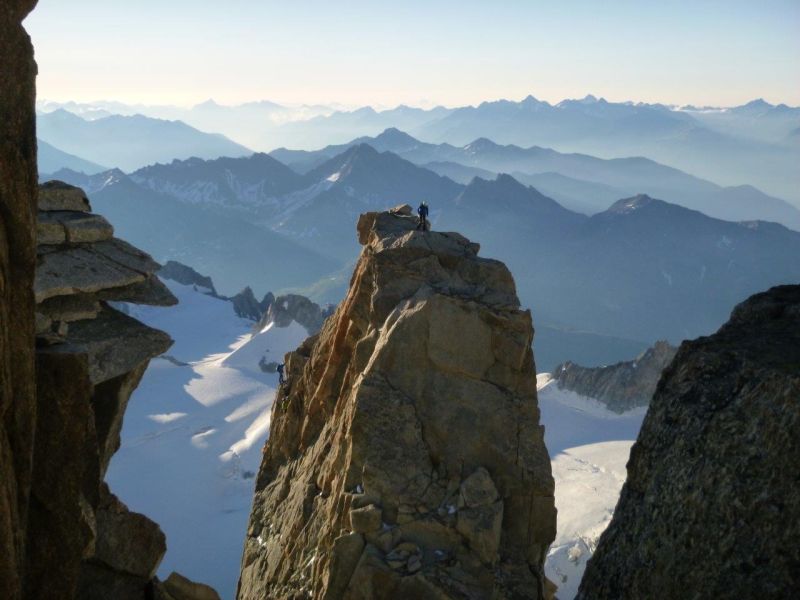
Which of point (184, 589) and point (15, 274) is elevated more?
point (15, 274)

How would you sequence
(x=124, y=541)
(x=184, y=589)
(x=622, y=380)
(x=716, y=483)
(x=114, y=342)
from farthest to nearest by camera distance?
(x=622, y=380), (x=184, y=589), (x=114, y=342), (x=124, y=541), (x=716, y=483)

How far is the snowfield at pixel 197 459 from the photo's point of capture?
96.4 m

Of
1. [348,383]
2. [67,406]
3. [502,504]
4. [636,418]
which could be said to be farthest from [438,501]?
[636,418]

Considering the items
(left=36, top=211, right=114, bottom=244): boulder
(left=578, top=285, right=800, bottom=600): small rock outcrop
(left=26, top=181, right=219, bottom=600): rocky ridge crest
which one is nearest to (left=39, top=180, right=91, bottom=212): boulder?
(left=26, top=181, right=219, bottom=600): rocky ridge crest

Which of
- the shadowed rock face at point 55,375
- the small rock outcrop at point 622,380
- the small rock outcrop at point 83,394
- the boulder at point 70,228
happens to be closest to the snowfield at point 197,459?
the small rock outcrop at point 83,394

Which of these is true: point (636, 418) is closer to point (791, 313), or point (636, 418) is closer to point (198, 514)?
point (198, 514)

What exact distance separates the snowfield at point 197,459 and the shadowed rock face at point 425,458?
205 ft

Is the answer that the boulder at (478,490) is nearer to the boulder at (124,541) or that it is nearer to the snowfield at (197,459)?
the boulder at (124,541)

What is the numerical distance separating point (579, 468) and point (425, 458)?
10831 cm

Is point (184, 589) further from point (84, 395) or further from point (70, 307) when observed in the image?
point (84, 395)

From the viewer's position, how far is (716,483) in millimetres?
10016

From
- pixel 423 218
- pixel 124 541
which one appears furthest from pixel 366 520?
pixel 423 218

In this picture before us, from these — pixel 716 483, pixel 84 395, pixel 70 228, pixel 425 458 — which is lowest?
pixel 425 458

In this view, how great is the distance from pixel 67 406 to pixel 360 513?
10.5 metres
